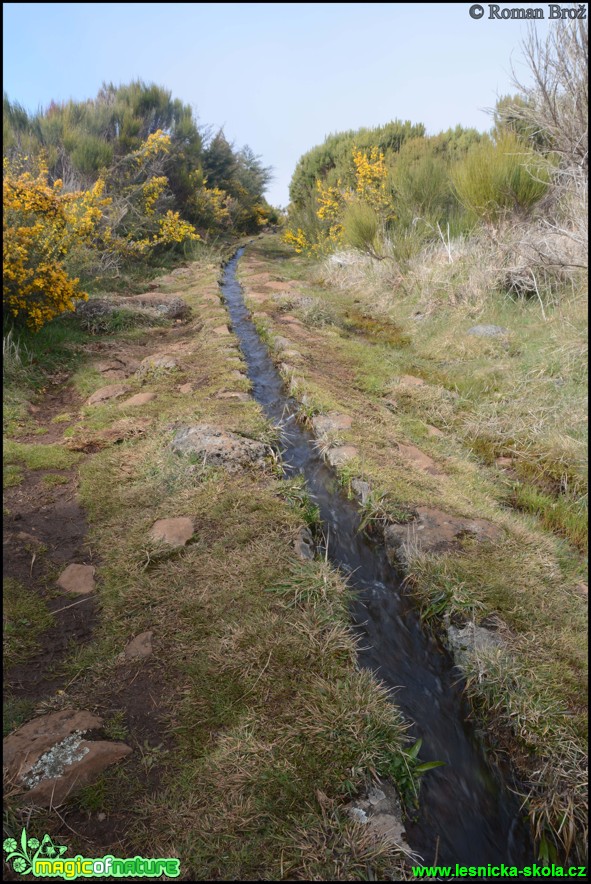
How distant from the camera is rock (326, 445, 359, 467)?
3809 millimetres

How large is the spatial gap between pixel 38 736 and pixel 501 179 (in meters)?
7.31

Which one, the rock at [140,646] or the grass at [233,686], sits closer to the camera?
the grass at [233,686]

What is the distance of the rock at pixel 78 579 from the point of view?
8.50 feet

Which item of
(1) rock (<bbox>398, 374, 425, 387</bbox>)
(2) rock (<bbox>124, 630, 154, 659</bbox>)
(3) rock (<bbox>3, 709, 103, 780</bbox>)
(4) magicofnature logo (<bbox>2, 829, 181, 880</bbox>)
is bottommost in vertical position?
(4) magicofnature logo (<bbox>2, 829, 181, 880</bbox>)

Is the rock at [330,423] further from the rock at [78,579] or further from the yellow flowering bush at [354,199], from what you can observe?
the yellow flowering bush at [354,199]

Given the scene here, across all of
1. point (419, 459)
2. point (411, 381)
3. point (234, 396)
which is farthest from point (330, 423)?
point (411, 381)

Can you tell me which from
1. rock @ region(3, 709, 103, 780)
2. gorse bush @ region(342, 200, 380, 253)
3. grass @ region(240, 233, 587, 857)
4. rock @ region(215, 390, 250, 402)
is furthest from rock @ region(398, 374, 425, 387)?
rock @ region(3, 709, 103, 780)

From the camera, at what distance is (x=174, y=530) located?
296cm

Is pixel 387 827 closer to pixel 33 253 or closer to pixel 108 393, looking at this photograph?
pixel 108 393

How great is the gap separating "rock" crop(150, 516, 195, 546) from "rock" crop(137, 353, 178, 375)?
2.74 meters

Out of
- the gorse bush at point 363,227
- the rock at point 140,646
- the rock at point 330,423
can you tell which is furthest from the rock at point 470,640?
the gorse bush at point 363,227

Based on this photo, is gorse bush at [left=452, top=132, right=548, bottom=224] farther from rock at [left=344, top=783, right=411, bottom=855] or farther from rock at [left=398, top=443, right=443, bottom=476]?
rock at [left=344, top=783, right=411, bottom=855]

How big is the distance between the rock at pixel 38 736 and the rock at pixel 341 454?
2.36 metres

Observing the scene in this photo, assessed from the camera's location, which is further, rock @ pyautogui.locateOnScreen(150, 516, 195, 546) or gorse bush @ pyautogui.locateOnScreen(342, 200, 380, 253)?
gorse bush @ pyautogui.locateOnScreen(342, 200, 380, 253)
